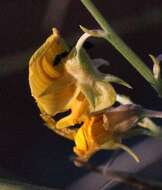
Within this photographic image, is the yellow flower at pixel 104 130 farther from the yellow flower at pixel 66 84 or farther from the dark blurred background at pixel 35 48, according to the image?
the dark blurred background at pixel 35 48

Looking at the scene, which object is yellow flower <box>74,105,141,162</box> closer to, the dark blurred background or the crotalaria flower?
the crotalaria flower

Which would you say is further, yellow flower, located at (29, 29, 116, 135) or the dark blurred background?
the dark blurred background

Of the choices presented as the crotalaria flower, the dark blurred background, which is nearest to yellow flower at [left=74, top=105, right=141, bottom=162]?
the crotalaria flower

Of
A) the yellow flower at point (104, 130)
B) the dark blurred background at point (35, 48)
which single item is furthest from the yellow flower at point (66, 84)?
the dark blurred background at point (35, 48)

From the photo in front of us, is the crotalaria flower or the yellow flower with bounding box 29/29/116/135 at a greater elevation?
the yellow flower with bounding box 29/29/116/135

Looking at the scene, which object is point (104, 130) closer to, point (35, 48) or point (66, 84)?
point (66, 84)

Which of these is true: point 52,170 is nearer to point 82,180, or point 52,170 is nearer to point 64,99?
point 82,180

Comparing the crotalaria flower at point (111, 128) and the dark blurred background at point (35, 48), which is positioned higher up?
the dark blurred background at point (35, 48)

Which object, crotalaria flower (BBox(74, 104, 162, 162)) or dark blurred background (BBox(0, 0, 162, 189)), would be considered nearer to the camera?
crotalaria flower (BBox(74, 104, 162, 162))

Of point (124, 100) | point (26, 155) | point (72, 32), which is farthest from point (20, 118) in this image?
point (124, 100)

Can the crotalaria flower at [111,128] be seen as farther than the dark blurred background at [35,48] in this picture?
No

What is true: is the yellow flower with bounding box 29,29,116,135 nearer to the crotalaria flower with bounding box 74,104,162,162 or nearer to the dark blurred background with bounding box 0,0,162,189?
the crotalaria flower with bounding box 74,104,162,162
